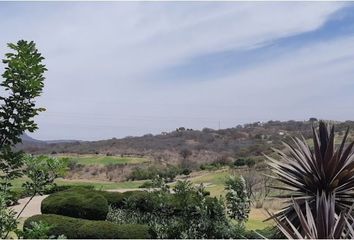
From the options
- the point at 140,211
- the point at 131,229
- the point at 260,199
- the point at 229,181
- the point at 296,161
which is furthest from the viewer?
the point at 260,199

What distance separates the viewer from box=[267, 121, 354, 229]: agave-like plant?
723 cm

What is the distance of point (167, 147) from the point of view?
265 feet

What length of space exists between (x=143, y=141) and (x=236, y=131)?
1930 centimetres

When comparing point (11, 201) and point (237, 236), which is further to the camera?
point (237, 236)

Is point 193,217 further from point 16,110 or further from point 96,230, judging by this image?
point 16,110

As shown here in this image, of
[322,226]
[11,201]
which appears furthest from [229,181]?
[11,201]

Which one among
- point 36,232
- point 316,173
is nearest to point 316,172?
point 316,173

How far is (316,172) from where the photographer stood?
740 centimetres

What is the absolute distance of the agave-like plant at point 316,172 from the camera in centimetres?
723

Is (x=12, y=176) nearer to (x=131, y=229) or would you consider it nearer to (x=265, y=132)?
(x=131, y=229)

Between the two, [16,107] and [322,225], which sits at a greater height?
[16,107]

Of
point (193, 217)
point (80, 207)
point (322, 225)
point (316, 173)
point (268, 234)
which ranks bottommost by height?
point (268, 234)

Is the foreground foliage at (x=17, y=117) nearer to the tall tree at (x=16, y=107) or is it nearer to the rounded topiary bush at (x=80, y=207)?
the tall tree at (x=16, y=107)

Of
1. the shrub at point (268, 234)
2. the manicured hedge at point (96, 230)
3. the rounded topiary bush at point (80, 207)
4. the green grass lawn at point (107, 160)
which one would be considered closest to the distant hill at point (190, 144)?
the green grass lawn at point (107, 160)
